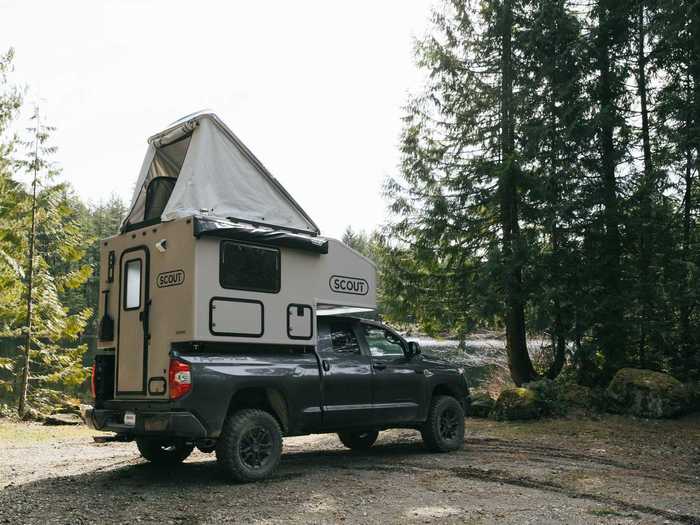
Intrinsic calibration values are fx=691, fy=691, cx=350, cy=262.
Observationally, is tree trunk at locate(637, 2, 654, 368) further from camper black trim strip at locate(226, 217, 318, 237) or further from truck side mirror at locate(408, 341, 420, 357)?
camper black trim strip at locate(226, 217, 318, 237)

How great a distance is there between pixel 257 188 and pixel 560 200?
8.43 metres

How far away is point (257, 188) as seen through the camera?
28.2 ft

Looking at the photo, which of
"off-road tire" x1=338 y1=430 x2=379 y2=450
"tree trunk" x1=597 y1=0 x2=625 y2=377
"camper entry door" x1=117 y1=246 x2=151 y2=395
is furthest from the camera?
"tree trunk" x1=597 y1=0 x2=625 y2=377

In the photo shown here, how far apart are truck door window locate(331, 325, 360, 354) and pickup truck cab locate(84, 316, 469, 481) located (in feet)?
0.05

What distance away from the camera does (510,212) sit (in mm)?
16125

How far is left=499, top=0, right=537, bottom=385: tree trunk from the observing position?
15.1 m

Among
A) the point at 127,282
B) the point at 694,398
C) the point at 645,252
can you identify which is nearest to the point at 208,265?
the point at 127,282

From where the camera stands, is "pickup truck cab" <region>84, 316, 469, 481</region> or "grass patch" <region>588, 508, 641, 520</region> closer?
"grass patch" <region>588, 508, 641, 520</region>

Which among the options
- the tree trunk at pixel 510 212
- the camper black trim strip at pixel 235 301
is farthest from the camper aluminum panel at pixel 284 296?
the tree trunk at pixel 510 212

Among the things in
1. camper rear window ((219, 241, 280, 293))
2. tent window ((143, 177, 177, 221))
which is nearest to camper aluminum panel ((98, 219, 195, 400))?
camper rear window ((219, 241, 280, 293))

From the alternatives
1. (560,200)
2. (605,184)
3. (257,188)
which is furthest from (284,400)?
(605,184)

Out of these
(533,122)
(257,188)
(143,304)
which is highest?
(533,122)

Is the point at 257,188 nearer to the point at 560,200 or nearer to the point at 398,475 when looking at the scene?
the point at 398,475

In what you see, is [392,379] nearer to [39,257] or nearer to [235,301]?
[235,301]
